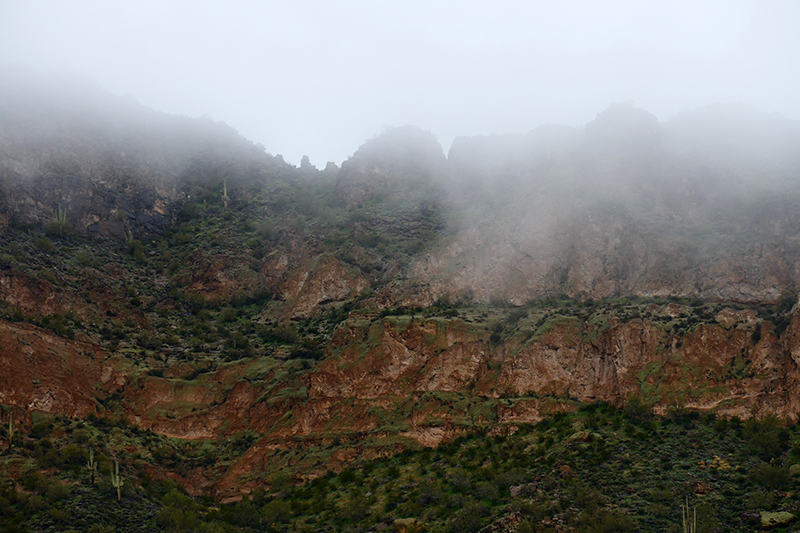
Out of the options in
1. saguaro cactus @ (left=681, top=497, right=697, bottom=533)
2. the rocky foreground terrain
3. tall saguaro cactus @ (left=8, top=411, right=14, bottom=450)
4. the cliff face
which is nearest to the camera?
saguaro cactus @ (left=681, top=497, right=697, bottom=533)

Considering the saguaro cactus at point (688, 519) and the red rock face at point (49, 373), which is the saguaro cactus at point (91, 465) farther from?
the saguaro cactus at point (688, 519)

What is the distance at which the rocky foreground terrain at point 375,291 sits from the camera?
207ft

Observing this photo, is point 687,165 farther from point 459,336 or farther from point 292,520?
point 292,520

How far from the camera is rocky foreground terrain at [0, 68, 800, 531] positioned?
207ft

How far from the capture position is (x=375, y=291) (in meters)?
86.9

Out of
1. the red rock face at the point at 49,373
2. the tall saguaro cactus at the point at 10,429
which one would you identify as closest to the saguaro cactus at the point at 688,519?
the tall saguaro cactus at the point at 10,429

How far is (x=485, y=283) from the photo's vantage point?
8494cm

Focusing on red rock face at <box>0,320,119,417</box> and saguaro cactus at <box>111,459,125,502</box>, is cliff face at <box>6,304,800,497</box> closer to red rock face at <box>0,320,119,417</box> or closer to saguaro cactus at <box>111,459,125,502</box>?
red rock face at <box>0,320,119,417</box>

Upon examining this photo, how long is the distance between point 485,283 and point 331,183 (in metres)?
52.2

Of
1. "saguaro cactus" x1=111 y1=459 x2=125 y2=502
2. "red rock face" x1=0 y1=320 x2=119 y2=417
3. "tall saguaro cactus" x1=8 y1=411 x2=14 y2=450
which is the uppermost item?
"red rock face" x1=0 y1=320 x2=119 y2=417

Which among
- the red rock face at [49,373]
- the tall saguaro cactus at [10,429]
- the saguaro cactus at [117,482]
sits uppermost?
the red rock face at [49,373]

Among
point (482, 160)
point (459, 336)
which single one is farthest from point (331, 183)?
point (459, 336)

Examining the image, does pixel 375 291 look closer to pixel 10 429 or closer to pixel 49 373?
pixel 49 373

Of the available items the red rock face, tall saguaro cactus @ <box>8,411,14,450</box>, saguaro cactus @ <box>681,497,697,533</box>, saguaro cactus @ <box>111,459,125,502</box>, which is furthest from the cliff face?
saguaro cactus @ <box>681,497,697,533</box>
